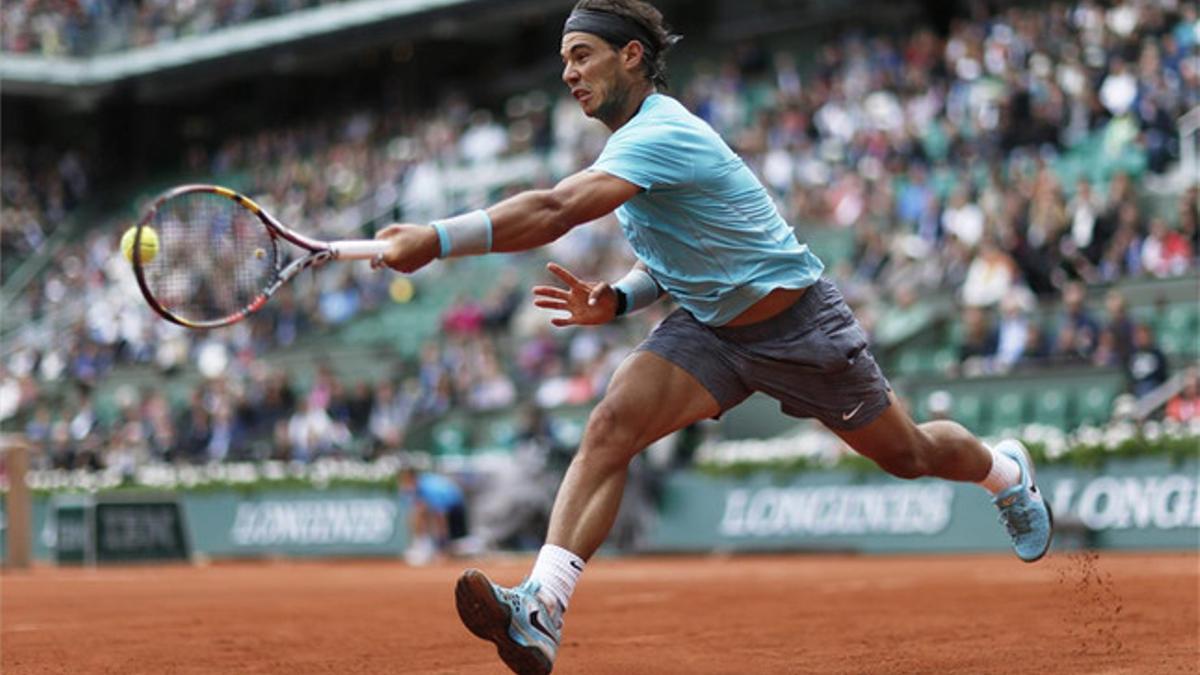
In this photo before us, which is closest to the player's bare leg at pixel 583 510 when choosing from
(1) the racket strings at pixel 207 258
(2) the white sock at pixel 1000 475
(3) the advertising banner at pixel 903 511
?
(1) the racket strings at pixel 207 258

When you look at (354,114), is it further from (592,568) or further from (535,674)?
(535,674)

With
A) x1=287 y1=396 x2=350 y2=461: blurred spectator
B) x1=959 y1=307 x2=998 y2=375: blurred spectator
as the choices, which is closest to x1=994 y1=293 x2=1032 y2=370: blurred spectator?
x1=959 y1=307 x2=998 y2=375: blurred spectator

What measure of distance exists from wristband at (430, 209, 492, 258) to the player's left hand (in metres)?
0.02

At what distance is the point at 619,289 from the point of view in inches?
271

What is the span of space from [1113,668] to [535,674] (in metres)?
2.26

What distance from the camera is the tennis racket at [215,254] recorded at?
5992mm

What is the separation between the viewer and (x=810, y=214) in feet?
74.5

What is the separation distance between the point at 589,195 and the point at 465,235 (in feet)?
1.41

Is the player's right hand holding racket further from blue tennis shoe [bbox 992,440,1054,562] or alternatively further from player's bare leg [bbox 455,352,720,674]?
blue tennis shoe [bbox 992,440,1054,562]

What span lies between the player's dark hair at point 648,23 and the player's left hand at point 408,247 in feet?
3.96

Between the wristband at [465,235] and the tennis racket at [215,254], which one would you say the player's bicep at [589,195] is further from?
the tennis racket at [215,254]

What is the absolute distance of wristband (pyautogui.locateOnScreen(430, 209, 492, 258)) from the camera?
18.5 ft

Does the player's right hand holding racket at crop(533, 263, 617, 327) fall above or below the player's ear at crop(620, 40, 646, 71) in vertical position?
below

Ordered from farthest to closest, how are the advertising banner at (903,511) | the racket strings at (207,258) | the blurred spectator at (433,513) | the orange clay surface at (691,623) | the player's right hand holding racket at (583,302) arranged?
the blurred spectator at (433,513), the advertising banner at (903,511), the orange clay surface at (691,623), the player's right hand holding racket at (583,302), the racket strings at (207,258)
